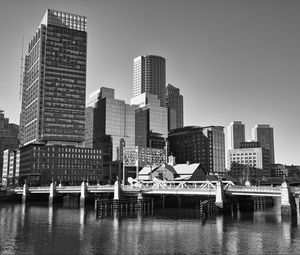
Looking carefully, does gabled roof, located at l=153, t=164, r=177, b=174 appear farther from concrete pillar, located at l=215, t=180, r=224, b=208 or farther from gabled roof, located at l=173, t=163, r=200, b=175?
concrete pillar, located at l=215, t=180, r=224, b=208

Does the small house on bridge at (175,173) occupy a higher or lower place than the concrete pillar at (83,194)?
higher

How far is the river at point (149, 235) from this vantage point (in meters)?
60.4

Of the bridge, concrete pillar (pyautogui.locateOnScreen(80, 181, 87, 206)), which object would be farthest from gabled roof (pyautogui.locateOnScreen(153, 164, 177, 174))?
concrete pillar (pyautogui.locateOnScreen(80, 181, 87, 206))

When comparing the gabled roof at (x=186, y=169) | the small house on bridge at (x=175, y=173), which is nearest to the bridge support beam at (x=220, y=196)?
the small house on bridge at (x=175, y=173)

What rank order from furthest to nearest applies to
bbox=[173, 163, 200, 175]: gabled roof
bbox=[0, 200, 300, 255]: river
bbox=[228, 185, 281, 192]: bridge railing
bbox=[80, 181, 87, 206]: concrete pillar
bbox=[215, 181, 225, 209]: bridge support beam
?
bbox=[173, 163, 200, 175]: gabled roof, bbox=[80, 181, 87, 206]: concrete pillar, bbox=[215, 181, 225, 209]: bridge support beam, bbox=[228, 185, 281, 192]: bridge railing, bbox=[0, 200, 300, 255]: river

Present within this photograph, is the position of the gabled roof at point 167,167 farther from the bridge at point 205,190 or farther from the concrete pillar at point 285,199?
the concrete pillar at point 285,199

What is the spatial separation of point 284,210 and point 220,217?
1485 centimetres

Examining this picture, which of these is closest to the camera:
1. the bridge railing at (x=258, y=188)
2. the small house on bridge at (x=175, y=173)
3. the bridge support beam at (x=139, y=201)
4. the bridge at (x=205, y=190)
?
the bridge at (x=205, y=190)

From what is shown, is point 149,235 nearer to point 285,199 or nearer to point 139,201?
point 285,199

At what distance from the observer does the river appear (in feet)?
198

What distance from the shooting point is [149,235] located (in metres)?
72.7

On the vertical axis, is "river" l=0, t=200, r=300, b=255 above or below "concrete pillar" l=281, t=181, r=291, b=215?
below

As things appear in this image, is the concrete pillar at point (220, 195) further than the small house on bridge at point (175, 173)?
No

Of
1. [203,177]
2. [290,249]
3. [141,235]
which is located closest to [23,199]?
[203,177]
